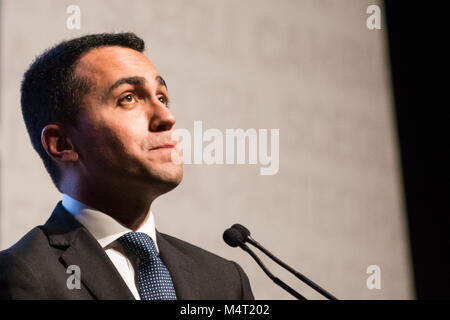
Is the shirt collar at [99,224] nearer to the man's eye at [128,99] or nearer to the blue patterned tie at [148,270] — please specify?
the blue patterned tie at [148,270]

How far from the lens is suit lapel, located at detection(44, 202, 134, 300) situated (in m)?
1.37

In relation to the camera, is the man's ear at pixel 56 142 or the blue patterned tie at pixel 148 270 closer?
the blue patterned tie at pixel 148 270

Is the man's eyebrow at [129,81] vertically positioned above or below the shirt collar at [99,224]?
above

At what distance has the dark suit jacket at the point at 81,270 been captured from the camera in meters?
1.32

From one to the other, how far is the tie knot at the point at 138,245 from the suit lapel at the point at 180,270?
92mm

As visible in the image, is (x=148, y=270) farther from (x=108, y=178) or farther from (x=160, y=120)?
(x=160, y=120)

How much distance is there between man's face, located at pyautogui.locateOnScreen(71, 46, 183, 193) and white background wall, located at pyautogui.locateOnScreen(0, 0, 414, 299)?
41cm

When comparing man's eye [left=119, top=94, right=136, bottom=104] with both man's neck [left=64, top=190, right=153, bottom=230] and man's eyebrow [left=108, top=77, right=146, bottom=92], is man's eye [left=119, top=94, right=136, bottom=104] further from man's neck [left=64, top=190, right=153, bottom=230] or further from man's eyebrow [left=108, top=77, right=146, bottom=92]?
man's neck [left=64, top=190, right=153, bottom=230]

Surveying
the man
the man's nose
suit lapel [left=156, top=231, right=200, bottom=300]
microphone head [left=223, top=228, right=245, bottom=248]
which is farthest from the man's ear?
microphone head [left=223, top=228, right=245, bottom=248]

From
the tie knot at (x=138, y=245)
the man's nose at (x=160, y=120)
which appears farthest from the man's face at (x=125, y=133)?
the tie knot at (x=138, y=245)

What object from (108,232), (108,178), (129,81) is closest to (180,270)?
(108,232)

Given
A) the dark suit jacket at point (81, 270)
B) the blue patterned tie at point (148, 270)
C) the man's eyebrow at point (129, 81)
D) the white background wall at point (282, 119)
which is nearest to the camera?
the dark suit jacket at point (81, 270)
